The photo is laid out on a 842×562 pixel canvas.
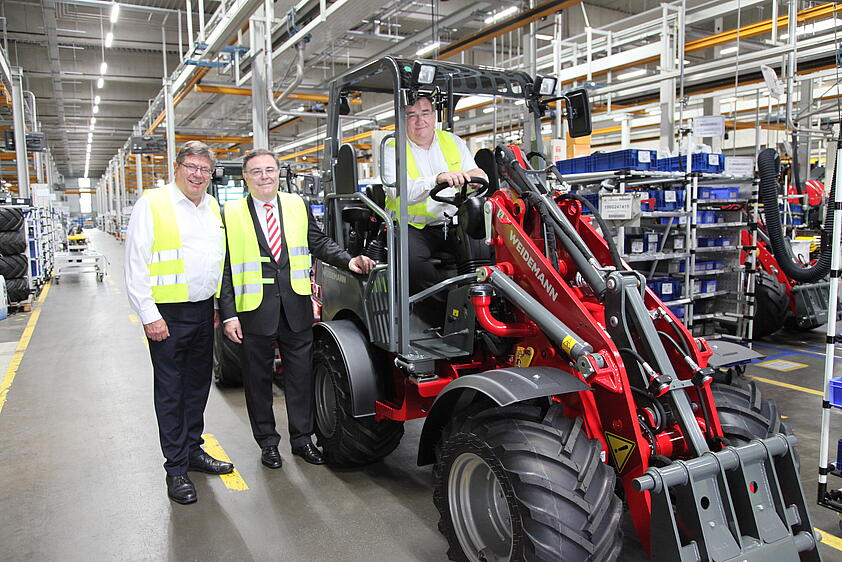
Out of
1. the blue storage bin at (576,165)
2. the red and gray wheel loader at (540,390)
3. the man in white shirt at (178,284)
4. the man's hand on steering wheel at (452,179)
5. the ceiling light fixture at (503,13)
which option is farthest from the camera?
the ceiling light fixture at (503,13)

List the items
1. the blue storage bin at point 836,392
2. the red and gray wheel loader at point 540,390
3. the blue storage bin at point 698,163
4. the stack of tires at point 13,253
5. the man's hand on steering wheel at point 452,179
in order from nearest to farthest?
the red and gray wheel loader at point 540,390 → the blue storage bin at point 836,392 → the man's hand on steering wheel at point 452,179 → the blue storage bin at point 698,163 → the stack of tires at point 13,253

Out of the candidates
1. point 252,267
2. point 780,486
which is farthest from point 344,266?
point 780,486

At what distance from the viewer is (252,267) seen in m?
4.14

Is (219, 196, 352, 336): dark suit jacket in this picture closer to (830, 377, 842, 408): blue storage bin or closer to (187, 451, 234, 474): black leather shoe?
(187, 451, 234, 474): black leather shoe

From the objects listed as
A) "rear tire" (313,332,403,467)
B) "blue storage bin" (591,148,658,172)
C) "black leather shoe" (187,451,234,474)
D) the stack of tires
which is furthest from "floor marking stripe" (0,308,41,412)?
"blue storage bin" (591,148,658,172)

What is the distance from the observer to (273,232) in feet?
13.9

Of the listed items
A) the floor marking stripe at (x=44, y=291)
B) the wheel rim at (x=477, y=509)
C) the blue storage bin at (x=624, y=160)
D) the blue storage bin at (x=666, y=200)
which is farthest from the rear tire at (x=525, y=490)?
the floor marking stripe at (x=44, y=291)

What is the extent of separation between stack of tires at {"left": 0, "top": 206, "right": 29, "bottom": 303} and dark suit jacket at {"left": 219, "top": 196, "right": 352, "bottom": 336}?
9393mm

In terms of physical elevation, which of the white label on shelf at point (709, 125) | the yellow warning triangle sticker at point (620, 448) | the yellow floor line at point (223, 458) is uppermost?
the white label on shelf at point (709, 125)

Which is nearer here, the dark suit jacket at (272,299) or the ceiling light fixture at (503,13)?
the dark suit jacket at (272,299)

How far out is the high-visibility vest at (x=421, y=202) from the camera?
3.91 m

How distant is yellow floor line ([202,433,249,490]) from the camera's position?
14.0 ft

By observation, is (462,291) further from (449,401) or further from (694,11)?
(694,11)

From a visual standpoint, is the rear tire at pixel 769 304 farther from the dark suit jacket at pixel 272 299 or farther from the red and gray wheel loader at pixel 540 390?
the dark suit jacket at pixel 272 299
